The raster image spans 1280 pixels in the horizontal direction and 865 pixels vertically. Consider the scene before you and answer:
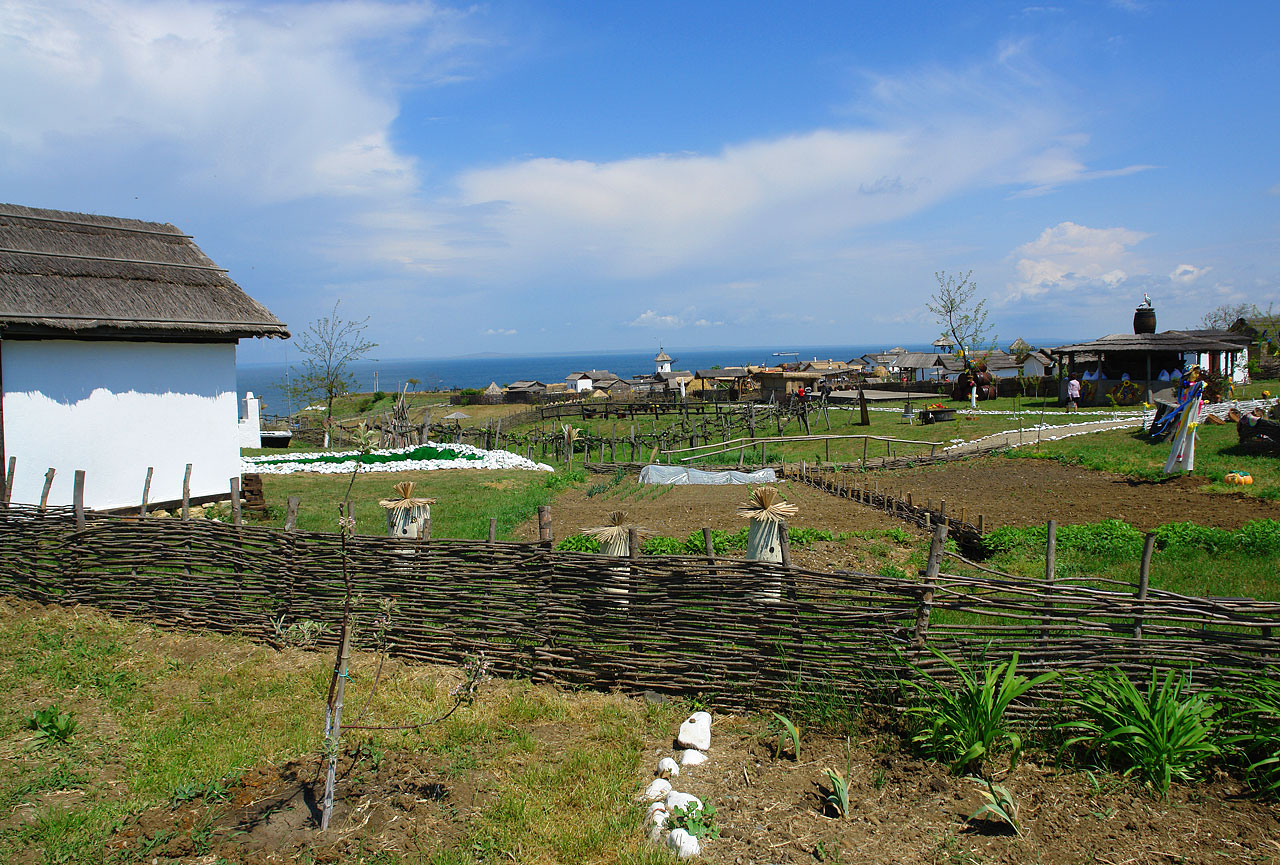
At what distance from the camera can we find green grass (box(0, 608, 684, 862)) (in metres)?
4.05

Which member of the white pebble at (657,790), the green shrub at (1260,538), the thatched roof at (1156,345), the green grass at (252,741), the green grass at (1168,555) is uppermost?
the thatched roof at (1156,345)

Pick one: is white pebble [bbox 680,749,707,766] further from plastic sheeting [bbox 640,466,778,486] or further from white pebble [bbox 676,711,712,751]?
plastic sheeting [bbox 640,466,778,486]

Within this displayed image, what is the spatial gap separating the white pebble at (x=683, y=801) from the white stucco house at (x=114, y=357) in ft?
32.8

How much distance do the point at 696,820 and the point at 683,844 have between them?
0.20 metres

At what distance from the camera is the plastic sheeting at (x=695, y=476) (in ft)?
60.8

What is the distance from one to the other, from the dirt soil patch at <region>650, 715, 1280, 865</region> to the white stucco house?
1040 cm

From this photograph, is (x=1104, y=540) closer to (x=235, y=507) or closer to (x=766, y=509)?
(x=766, y=509)

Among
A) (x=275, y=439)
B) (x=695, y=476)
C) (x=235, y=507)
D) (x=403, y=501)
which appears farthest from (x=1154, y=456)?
(x=275, y=439)

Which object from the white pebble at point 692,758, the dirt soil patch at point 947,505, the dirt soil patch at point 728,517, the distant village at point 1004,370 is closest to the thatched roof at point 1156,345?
the distant village at point 1004,370

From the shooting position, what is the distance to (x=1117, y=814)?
4.06 meters

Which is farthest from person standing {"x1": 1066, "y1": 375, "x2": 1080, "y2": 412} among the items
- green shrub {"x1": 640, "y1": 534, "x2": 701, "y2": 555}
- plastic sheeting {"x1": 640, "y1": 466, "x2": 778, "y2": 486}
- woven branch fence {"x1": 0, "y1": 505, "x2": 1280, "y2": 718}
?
woven branch fence {"x1": 0, "y1": 505, "x2": 1280, "y2": 718}

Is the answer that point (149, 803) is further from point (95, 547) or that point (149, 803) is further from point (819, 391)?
point (819, 391)

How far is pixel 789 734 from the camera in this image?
5.02m

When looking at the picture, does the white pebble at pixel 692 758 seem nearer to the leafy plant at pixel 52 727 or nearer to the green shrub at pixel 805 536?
the leafy plant at pixel 52 727
